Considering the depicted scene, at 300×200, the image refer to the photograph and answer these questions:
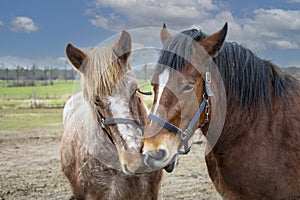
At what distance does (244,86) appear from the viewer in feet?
10.7

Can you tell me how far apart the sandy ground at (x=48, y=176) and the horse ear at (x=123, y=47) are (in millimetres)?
1878

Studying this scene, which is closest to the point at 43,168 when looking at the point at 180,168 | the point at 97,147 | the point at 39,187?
the point at 39,187

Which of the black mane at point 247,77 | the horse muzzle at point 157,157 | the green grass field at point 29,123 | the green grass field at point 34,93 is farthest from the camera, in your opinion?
the green grass field at point 34,93

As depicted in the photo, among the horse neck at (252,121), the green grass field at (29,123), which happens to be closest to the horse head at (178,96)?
the horse neck at (252,121)

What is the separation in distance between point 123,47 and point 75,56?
0.52 m

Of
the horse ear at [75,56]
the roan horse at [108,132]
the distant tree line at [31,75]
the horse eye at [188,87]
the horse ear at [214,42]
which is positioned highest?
the horse ear at [214,42]

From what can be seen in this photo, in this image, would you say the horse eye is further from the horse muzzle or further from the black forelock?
the horse muzzle

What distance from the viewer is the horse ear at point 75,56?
3.55 metres

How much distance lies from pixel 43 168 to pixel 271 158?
6352 mm

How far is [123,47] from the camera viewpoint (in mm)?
3574

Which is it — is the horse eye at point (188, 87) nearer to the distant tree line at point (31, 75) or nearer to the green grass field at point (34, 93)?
the green grass field at point (34, 93)

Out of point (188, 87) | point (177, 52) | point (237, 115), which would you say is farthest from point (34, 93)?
point (188, 87)

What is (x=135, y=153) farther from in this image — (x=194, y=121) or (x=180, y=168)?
(x=180, y=168)

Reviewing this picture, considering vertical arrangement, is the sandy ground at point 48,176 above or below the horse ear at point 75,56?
below
